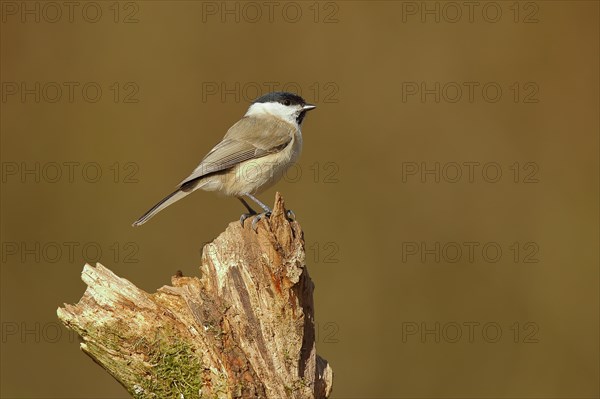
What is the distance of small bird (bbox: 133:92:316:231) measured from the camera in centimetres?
448

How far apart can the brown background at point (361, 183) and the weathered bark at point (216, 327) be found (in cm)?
Answer: 333

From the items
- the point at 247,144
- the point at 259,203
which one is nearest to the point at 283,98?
the point at 247,144

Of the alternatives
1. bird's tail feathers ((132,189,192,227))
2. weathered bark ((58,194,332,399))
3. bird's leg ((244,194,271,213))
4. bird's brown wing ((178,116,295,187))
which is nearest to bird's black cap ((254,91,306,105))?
bird's brown wing ((178,116,295,187))

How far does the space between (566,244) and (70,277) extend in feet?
15.9

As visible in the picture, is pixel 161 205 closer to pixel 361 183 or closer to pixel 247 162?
pixel 247 162

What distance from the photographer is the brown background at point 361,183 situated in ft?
21.9

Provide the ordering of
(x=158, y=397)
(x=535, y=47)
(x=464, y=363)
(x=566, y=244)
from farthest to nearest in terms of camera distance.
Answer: (x=535, y=47) → (x=566, y=244) → (x=464, y=363) → (x=158, y=397)

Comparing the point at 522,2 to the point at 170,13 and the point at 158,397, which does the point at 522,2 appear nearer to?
the point at 170,13

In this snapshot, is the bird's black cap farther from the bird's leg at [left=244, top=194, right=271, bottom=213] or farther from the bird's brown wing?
the bird's leg at [left=244, top=194, right=271, bottom=213]

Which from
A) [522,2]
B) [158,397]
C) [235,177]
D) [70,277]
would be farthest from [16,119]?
[522,2]

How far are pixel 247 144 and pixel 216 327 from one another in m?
1.74

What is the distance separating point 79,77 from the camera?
7410mm

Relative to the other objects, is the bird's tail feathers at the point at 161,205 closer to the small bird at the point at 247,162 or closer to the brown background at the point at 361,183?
the small bird at the point at 247,162

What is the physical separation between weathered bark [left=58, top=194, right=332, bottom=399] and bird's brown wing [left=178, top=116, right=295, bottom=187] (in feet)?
3.79
